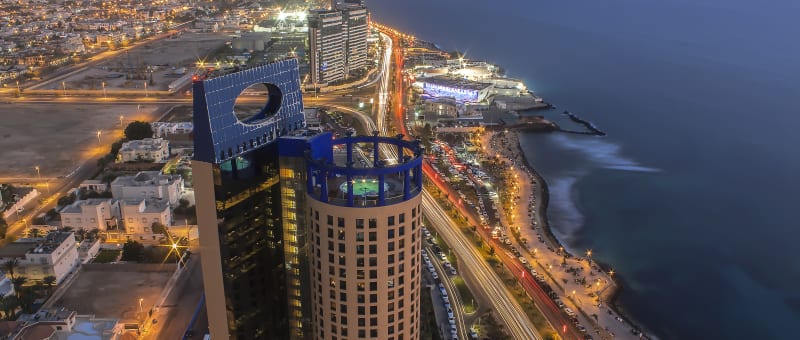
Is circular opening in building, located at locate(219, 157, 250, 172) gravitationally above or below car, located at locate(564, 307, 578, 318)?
above

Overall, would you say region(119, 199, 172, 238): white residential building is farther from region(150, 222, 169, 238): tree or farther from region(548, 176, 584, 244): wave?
region(548, 176, 584, 244): wave

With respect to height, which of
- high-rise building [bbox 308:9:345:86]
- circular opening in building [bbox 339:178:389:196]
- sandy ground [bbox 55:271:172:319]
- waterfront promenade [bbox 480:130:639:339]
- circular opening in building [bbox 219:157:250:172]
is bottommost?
waterfront promenade [bbox 480:130:639:339]

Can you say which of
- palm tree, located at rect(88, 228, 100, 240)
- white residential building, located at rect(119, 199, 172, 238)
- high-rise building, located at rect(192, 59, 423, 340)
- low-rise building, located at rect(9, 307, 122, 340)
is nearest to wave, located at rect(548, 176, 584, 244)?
white residential building, located at rect(119, 199, 172, 238)

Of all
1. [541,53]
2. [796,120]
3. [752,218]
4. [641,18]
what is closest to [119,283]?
[752,218]

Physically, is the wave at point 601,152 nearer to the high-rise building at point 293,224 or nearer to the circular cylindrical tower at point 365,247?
the high-rise building at point 293,224

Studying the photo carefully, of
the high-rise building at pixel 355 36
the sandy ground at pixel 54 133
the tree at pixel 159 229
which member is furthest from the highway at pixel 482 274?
the high-rise building at pixel 355 36
